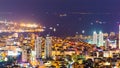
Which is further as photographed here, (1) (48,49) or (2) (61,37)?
(2) (61,37)

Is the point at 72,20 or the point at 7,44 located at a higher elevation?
the point at 72,20

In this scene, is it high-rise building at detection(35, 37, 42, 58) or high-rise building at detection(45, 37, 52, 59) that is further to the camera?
high-rise building at detection(35, 37, 42, 58)

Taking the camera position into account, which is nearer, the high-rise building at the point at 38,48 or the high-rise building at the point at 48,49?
the high-rise building at the point at 48,49

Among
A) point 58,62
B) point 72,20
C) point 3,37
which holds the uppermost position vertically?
point 72,20

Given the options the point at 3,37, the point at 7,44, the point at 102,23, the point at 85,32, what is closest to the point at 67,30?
the point at 85,32

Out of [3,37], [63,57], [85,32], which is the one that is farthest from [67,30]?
[63,57]

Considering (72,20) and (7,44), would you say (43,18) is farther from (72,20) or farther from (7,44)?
(7,44)

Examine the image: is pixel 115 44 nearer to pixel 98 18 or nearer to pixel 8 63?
pixel 8 63

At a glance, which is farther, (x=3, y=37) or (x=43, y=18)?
(x=43, y=18)

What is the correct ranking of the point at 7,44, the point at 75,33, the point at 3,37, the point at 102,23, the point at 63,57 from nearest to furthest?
the point at 63,57 → the point at 7,44 → the point at 3,37 → the point at 75,33 → the point at 102,23

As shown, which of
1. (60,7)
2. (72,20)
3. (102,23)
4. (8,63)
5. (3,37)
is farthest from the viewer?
(60,7)
